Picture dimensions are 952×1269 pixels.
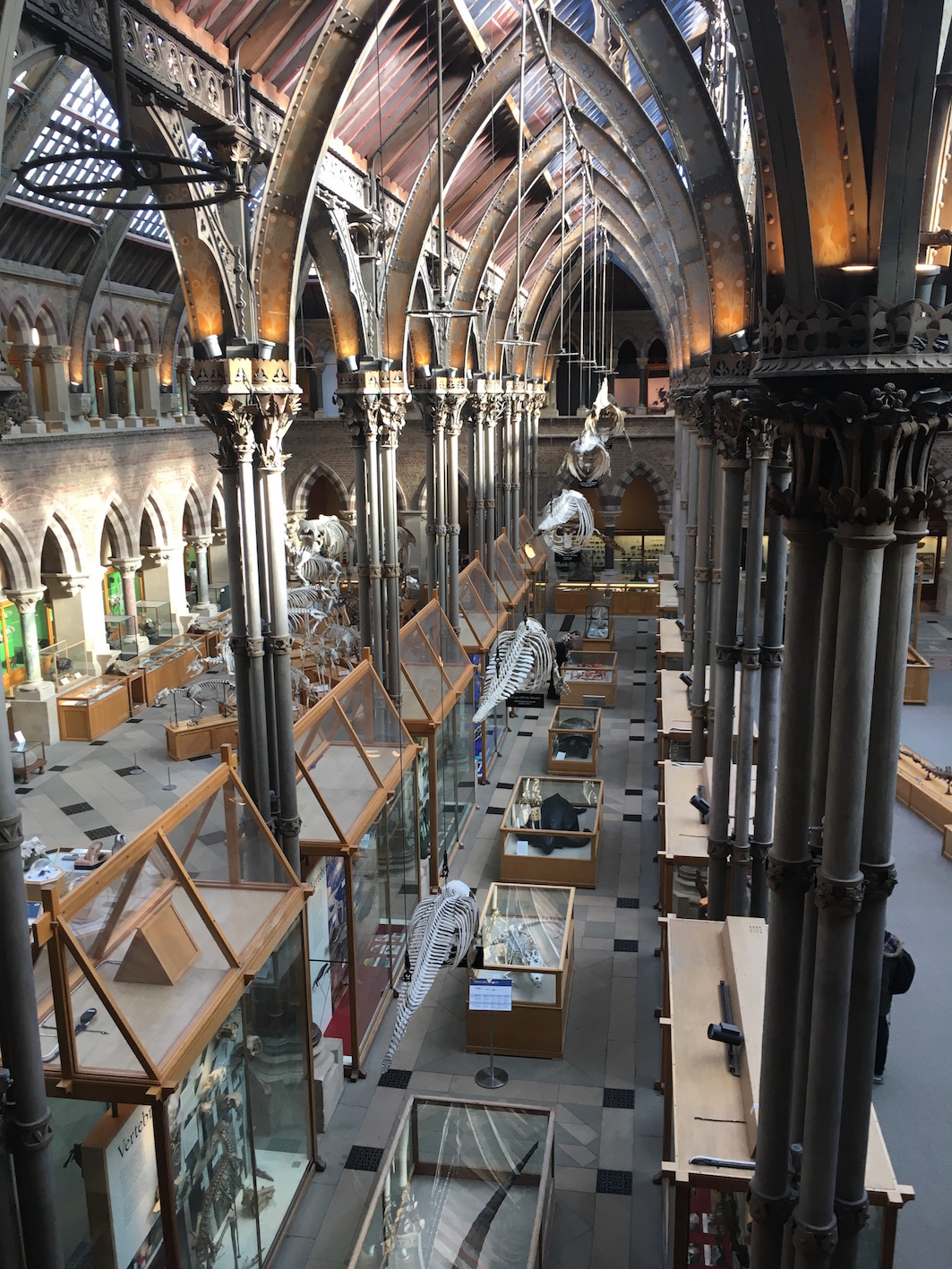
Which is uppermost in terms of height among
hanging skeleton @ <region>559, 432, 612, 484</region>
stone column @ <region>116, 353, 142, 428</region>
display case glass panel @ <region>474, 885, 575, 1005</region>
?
stone column @ <region>116, 353, 142, 428</region>

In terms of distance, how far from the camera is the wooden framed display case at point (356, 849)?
764cm

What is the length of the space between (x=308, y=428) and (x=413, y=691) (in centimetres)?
2070

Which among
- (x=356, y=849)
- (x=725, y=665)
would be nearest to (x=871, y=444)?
(x=725, y=665)

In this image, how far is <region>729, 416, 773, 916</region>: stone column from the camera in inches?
284

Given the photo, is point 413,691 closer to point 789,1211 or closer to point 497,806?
point 497,806

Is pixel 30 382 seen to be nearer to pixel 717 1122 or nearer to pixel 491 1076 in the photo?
pixel 491 1076

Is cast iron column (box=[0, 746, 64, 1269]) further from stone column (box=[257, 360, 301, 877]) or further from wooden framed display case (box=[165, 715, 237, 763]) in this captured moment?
wooden framed display case (box=[165, 715, 237, 763])

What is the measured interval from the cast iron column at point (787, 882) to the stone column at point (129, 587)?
18394 millimetres

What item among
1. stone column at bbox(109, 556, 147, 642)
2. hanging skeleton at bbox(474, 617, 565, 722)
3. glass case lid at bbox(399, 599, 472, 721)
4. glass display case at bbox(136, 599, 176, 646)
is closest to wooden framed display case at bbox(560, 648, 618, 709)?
hanging skeleton at bbox(474, 617, 565, 722)

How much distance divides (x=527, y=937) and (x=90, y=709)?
10296 millimetres

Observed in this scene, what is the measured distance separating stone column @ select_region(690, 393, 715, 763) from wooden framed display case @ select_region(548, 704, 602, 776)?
327 cm

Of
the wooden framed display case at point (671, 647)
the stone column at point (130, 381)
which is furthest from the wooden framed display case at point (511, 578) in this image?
the stone column at point (130, 381)

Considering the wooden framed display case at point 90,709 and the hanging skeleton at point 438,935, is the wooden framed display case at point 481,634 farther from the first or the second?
the wooden framed display case at point 90,709

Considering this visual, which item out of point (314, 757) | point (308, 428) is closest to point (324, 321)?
point (308, 428)
